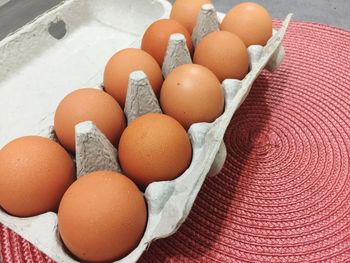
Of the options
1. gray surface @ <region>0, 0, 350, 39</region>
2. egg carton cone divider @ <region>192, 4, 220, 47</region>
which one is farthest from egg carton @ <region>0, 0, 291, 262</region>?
gray surface @ <region>0, 0, 350, 39</region>

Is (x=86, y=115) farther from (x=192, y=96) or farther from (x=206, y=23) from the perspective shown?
(x=206, y=23)

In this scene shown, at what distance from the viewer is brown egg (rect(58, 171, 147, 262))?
40cm

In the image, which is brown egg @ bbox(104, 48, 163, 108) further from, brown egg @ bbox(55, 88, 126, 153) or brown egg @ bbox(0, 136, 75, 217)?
brown egg @ bbox(0, 136, 75, 217)

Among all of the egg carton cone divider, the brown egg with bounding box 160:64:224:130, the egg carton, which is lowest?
the egg carton

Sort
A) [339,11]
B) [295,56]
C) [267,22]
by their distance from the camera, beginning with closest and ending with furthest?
[267,22], [295,56], [339,11]

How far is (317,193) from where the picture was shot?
0.59m

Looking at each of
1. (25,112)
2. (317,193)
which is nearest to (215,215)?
(317,193)

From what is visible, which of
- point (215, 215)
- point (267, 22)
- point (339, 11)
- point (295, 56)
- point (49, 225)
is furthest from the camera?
point (339, 11)

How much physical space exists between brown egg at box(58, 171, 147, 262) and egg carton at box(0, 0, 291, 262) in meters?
0.02

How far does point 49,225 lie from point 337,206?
1.37ft

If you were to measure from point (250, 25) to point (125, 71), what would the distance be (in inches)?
9.7

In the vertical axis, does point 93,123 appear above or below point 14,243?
above

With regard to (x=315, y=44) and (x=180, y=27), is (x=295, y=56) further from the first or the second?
(x=180, y=27)

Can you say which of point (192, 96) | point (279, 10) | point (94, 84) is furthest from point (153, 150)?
point (279, 10)
